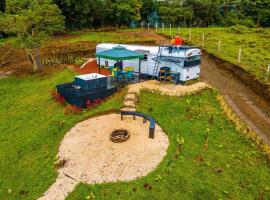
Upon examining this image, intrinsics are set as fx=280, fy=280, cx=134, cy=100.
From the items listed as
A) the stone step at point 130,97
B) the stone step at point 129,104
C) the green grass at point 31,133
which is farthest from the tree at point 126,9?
the stone step at point 129,104

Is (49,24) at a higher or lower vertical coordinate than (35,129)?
higher

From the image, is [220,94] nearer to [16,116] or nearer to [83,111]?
[83,111]

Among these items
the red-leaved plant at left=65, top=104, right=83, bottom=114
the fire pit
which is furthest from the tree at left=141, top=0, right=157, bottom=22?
the fire pit

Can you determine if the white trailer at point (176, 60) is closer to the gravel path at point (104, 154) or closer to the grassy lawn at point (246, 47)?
the grassy lawn at point (246, 47)

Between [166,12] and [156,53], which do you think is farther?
[166,12]

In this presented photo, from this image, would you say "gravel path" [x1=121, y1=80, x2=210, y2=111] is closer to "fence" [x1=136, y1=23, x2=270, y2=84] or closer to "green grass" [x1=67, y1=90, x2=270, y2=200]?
"green grass" [x1=67, y1=90, x2=270, y2=200]

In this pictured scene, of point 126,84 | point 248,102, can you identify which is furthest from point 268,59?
point 126,84

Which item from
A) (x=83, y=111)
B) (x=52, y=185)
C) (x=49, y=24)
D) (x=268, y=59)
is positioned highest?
(x=49, y=24)
